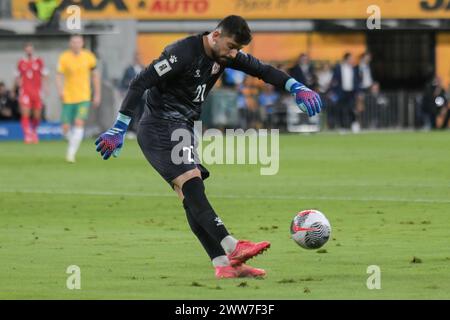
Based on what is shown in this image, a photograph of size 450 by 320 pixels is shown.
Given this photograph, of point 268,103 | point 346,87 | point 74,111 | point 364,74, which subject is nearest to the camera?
point 74,111

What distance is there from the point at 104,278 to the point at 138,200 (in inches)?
300

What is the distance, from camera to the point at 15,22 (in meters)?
36.2

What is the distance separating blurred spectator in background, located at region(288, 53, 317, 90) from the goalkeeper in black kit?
24237 millimetres

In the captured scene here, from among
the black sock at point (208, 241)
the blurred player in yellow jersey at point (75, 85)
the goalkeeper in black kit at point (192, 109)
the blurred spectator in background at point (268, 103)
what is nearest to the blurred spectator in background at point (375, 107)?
the blurred spectator in background at point (268, 103)

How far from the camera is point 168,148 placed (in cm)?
1166

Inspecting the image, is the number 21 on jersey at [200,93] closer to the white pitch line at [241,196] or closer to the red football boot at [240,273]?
the red football boot at [240,273]

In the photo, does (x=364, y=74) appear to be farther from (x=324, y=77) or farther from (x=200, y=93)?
(x=200, y=93)

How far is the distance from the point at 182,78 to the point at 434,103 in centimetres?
2769

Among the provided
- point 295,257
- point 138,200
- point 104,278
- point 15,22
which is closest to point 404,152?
point 138,200

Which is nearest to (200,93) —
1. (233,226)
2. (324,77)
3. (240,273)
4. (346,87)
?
(240,273)

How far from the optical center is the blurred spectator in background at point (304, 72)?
3631 centimetres

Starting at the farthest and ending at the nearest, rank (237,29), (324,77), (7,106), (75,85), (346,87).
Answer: (324,77), (346,87), (7,106), (75,85), (237,29)

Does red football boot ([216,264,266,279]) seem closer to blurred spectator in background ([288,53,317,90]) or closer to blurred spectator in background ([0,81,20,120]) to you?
blurred spectator in background ([0,81,20,120])
